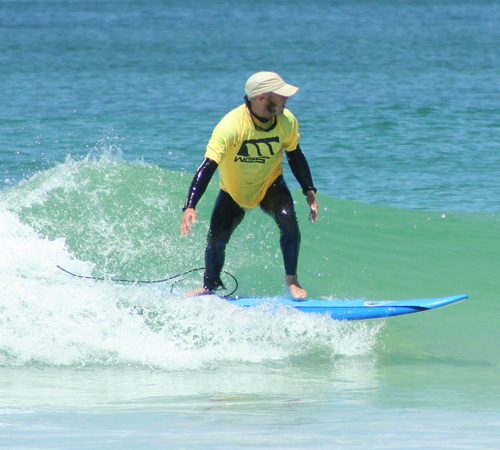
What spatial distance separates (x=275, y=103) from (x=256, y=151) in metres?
0.38

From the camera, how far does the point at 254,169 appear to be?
6055 millimetres

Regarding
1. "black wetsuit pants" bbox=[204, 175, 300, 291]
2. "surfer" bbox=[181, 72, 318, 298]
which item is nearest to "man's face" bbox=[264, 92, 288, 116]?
"surfer" bbox=[181, 72, 318, 298]

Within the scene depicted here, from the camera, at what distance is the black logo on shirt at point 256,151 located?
5918mm

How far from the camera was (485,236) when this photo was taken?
9.80 metres

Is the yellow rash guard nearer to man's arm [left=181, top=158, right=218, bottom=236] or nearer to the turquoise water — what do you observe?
man's arm [left=181, top=158, right=218, bottom=236]

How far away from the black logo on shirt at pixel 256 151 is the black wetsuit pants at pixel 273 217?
0.31m

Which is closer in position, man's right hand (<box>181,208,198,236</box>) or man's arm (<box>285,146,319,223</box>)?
man's right hand (<box>181,208,198,236</box>)

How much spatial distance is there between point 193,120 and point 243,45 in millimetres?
27275

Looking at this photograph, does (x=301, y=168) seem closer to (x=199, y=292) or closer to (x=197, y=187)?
(x=197, y=187)

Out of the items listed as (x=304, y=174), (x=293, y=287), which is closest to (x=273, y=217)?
(x=304, y=174)

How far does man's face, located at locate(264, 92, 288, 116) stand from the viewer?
5715mm

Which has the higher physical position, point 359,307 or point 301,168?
point 301,168

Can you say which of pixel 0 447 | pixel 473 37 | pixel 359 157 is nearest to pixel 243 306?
pixel 0 447

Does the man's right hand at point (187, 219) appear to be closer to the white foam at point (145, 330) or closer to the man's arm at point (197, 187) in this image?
the man's arm at point (197, 187)
